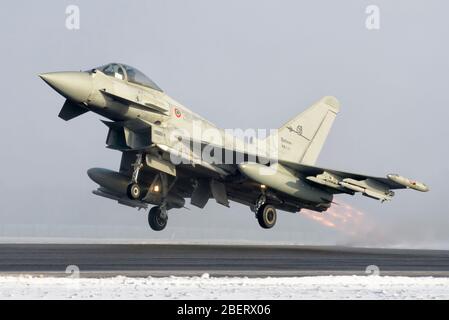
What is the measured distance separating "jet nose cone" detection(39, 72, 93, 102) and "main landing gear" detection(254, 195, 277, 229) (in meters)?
8.05

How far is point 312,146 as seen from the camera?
99.9 ft

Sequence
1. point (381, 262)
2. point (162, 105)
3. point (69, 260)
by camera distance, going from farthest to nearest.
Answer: point (162, 105) → point (381, 262) → point (69, 260)

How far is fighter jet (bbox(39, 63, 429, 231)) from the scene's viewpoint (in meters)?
22.2

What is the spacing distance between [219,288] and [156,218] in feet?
53.3

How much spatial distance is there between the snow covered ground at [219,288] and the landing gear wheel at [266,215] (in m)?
13.0

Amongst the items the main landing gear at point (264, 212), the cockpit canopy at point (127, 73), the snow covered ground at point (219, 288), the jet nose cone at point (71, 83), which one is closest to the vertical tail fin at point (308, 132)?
the main landing gear at point (264, 212)

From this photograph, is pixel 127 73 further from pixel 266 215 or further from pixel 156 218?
pixel 266 215

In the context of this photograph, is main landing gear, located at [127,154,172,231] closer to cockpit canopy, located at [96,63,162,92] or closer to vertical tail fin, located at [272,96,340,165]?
cockpit canopy, located at [96,63,162,92]

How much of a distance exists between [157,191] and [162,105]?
3.74 meters

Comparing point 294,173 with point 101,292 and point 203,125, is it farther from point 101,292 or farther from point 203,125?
point 101,292

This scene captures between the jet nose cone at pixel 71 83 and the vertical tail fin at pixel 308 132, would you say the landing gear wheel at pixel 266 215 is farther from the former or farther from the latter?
the jet nose cone at pixel 71 83

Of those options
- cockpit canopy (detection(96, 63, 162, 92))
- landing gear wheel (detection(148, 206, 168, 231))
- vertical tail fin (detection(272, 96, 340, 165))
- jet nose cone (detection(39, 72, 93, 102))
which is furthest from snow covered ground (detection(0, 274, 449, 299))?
vertical tail fin (detection(272, 96, 340, 165))

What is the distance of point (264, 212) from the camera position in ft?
84.8
